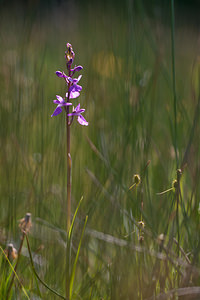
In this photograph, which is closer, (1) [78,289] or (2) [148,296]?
(2) [148,296]

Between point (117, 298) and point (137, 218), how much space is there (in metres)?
0.17

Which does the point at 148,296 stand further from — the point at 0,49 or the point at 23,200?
the point at 0,49

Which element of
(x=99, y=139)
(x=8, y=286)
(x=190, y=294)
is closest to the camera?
(x=190, y=294)

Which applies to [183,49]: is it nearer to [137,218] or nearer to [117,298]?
[137,218]

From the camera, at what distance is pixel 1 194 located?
3.90 feet

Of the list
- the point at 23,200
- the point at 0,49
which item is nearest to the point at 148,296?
the point at 23,200

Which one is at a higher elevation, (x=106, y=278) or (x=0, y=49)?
(x=0, y=49)

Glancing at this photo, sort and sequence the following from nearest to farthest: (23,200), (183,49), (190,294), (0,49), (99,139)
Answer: (190,294), (99,139), (23,200), (0,49), (183,49)

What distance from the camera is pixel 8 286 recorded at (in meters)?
0.79

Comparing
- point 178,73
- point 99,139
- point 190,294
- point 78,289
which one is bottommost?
point 78,289

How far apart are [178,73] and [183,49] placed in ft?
0.49

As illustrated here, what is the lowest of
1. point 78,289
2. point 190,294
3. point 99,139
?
point 78,289

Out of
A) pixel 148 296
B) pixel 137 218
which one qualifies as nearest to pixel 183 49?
pixel 137 218

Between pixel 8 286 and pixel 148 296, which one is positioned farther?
pixel 8 286
